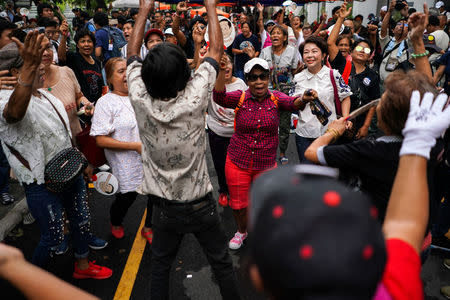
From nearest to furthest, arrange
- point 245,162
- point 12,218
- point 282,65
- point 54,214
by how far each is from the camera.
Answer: point 54,214 < point 245,162 < point 12,218 < point 282,65

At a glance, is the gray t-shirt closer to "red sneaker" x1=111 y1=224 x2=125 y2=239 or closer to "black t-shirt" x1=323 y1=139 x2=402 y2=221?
"red sneaker" x1=111 y1=224 x2=125 y2=239

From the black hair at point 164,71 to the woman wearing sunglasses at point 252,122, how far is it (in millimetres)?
1152

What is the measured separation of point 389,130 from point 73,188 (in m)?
2.42

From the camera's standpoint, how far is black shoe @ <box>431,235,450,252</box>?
344 centimetres

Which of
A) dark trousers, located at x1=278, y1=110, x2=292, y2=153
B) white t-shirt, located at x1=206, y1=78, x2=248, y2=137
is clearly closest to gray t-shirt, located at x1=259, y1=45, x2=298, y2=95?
dark trousers, located at x1=278, y1=110, x2=292, y2=153

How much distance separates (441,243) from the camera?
11.4 feet

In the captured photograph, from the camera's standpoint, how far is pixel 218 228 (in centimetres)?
231

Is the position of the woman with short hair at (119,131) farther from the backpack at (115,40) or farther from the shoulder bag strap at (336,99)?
the backpack at (115,40)

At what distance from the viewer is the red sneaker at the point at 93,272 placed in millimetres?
3137

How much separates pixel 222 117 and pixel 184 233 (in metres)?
1.90

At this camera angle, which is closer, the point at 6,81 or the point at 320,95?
the point at 6,81

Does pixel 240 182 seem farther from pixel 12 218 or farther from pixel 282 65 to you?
pixel 282 65

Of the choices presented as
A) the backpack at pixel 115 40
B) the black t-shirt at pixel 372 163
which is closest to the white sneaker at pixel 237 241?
the black t-shirt at pixel 372 163

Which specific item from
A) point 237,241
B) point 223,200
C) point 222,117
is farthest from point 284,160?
point 237,241
